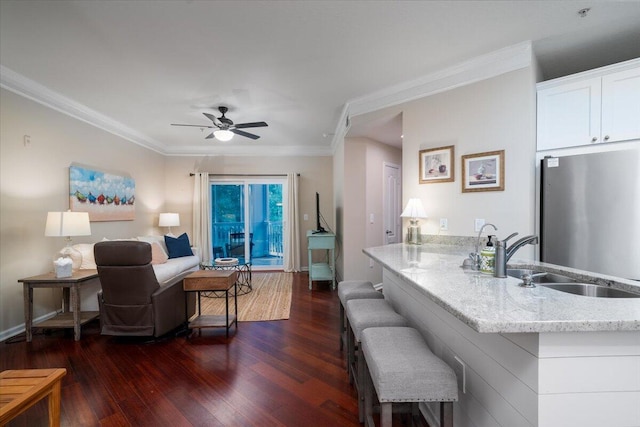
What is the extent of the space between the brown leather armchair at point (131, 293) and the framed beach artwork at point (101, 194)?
165 cm

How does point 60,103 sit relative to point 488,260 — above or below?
above

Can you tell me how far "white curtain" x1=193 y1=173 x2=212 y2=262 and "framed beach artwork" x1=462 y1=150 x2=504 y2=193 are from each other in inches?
197

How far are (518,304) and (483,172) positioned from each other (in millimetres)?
1973

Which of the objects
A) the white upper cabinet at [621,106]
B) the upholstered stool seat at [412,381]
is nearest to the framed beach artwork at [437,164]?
the white upper cabinet at [621,106]

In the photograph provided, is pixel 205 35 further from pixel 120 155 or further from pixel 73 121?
pixel 120 155

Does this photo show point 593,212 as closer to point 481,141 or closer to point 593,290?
point 481,141

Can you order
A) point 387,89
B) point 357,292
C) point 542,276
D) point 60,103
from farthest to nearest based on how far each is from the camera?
point 60,103 → point 387,89 → point 357,292 → point 542,276

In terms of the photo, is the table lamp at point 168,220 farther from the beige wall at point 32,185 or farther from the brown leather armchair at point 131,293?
the brown leather armchair at point 131,293

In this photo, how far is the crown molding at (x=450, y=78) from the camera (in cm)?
247

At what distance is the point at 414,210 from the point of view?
294cm

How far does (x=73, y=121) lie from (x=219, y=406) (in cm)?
409

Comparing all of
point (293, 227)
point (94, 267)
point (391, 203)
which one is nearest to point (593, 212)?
point (391, 203)

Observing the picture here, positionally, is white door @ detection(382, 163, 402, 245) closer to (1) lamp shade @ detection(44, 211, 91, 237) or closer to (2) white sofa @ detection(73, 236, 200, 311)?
(2) white sofa @ detection(73, 236, 200, 311)

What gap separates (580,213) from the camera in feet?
7.26
